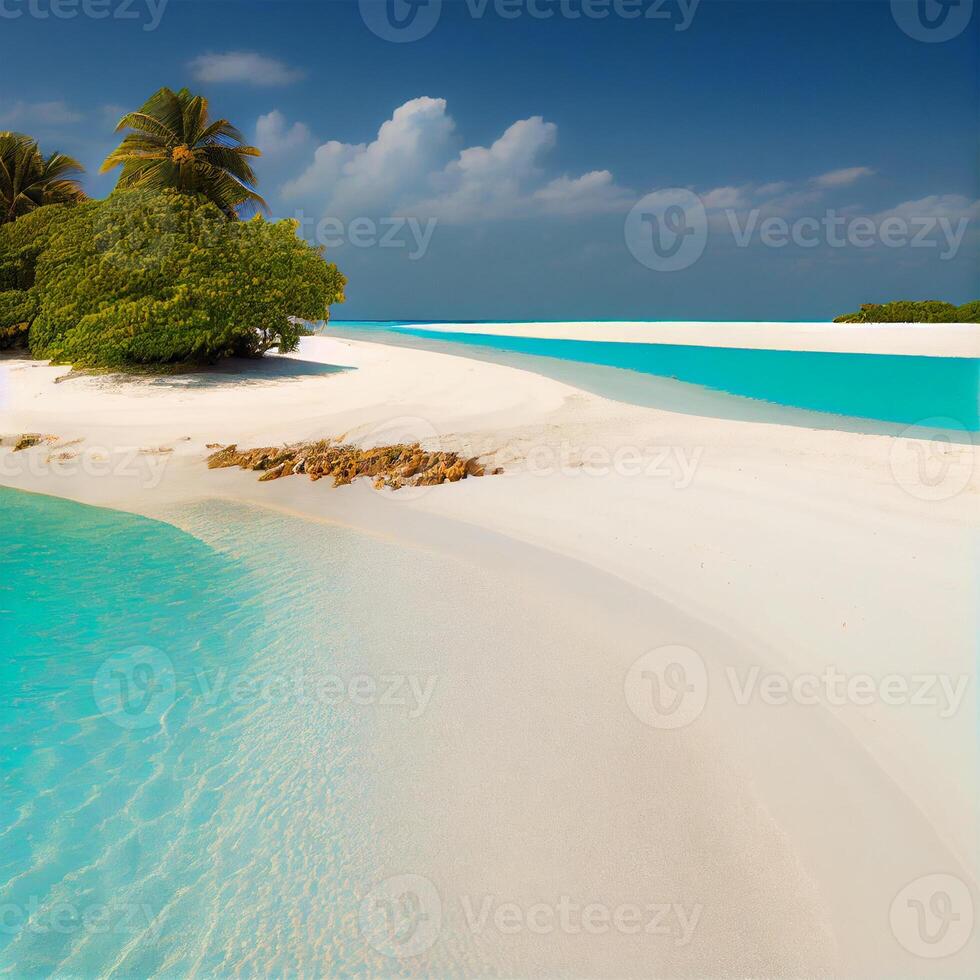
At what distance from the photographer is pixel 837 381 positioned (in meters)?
26.1

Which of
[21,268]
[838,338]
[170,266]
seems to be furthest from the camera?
[838,338]

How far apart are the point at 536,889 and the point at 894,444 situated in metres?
10.4

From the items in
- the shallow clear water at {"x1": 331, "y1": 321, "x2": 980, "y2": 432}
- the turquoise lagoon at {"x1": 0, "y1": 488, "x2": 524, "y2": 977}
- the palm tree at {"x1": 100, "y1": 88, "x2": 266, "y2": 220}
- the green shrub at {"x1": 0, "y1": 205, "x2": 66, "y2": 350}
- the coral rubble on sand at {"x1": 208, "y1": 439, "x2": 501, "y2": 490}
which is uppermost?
the palm tree at {"x1": 100, "y1": 88, "x2": 266, "y2": 220}

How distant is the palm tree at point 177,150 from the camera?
22719 mm

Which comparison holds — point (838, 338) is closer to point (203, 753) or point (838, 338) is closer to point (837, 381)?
point (837, 381)

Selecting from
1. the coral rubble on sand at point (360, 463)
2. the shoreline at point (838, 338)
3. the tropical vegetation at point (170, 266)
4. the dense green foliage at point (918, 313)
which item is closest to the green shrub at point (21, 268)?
the tropical vegetation at point (170, 266)

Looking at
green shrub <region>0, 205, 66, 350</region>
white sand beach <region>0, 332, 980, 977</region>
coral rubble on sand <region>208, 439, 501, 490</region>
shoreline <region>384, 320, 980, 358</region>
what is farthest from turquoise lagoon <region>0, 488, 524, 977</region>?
shoreline <region>384, 320, 980, 358</region>

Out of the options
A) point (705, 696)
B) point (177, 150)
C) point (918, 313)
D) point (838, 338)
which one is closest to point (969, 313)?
point (918, 313)

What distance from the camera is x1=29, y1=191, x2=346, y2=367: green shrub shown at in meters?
19.2

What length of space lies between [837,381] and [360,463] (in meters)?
22.6

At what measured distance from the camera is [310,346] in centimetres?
3362

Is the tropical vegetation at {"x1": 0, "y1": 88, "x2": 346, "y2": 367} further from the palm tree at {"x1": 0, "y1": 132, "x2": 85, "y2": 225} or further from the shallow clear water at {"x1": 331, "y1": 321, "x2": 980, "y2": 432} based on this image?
the shallow clear water at {"x1": 331, "y1": 321, "x2": 980, "y2": 432}

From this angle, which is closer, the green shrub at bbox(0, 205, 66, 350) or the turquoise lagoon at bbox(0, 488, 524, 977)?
the turquoise lagoon at bbox(0, 488, 524, 977)

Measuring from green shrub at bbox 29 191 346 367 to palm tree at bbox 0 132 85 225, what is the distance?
12493 millimetres
